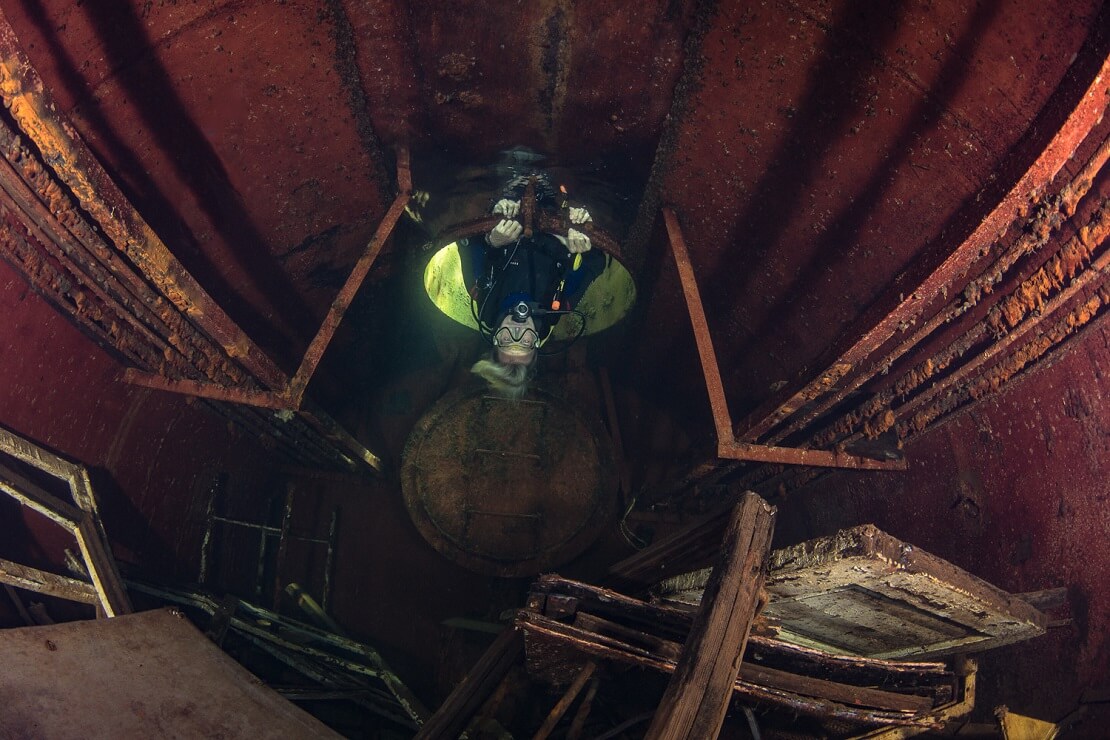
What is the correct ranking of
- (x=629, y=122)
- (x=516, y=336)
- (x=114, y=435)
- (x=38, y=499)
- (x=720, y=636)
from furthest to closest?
(x=516, y=336)
(x=629, y=122)
(x=114, y=435)
(x=38, y=499)
(x=720, y=636)

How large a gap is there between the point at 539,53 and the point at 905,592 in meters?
3.99

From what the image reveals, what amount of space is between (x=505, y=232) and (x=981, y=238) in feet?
12.0

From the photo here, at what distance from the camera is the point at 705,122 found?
14.8ft

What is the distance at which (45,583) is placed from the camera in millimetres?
3486

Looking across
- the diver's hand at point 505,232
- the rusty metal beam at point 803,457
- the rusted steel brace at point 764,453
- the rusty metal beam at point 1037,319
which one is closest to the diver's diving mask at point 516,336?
the diver's hand at point 505,232

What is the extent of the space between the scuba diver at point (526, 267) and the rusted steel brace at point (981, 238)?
103 inches

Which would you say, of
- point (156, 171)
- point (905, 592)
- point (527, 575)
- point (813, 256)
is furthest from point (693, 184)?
point (527, 575)

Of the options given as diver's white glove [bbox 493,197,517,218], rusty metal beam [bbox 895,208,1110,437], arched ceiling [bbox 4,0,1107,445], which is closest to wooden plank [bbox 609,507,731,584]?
arched ceiling [bbox 4,0,1107,445]

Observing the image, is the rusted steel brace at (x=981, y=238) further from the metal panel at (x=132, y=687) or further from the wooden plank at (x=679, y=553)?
the metal panel at (x=132, y=687)

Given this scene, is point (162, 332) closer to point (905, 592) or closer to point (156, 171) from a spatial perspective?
point (156, 171)

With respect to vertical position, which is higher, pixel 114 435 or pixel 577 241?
→ pixel 577 241

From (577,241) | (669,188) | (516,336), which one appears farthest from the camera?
(516,336)

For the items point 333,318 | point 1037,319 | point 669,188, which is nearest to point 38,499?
point 333,318

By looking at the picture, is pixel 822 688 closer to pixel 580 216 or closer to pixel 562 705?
pixel 562 705
